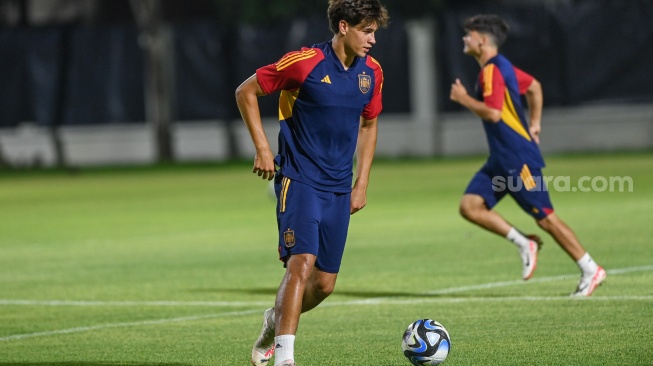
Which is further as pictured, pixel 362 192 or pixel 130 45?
pixel 130 45

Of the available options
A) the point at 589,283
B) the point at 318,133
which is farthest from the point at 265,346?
the point at 589,283

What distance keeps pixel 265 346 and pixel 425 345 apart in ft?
3.12

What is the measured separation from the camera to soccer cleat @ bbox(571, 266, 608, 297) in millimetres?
11000

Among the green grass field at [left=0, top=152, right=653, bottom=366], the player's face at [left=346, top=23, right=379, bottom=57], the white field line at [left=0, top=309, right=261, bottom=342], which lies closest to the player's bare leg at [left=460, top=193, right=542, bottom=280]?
the green grass field at [left=0, top=152, right=653, bottom=366]

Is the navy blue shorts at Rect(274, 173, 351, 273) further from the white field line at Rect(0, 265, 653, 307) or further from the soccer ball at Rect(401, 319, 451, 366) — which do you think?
the white field line at Rect(0, 265, 653, 307)

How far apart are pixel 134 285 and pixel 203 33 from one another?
2443 centimetres

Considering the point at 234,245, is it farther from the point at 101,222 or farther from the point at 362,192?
the point at 362,192

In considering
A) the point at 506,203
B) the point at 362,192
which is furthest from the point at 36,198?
the point at 362,192

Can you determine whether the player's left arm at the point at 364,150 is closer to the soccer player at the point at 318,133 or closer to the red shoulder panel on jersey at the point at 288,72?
the soccer player at the point at 318,133

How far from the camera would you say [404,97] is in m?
35.0

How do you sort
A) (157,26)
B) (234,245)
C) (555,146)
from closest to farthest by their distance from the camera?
1. (234,245)
2. (555,146)
3. (157,26)

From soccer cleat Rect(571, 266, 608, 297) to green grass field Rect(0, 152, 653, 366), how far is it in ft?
0.48

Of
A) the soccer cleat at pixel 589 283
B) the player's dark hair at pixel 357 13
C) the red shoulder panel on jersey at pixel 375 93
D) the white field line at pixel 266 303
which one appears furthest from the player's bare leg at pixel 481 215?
the player's dark hair at pixel 357 13

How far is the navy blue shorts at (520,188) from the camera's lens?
452 inches
